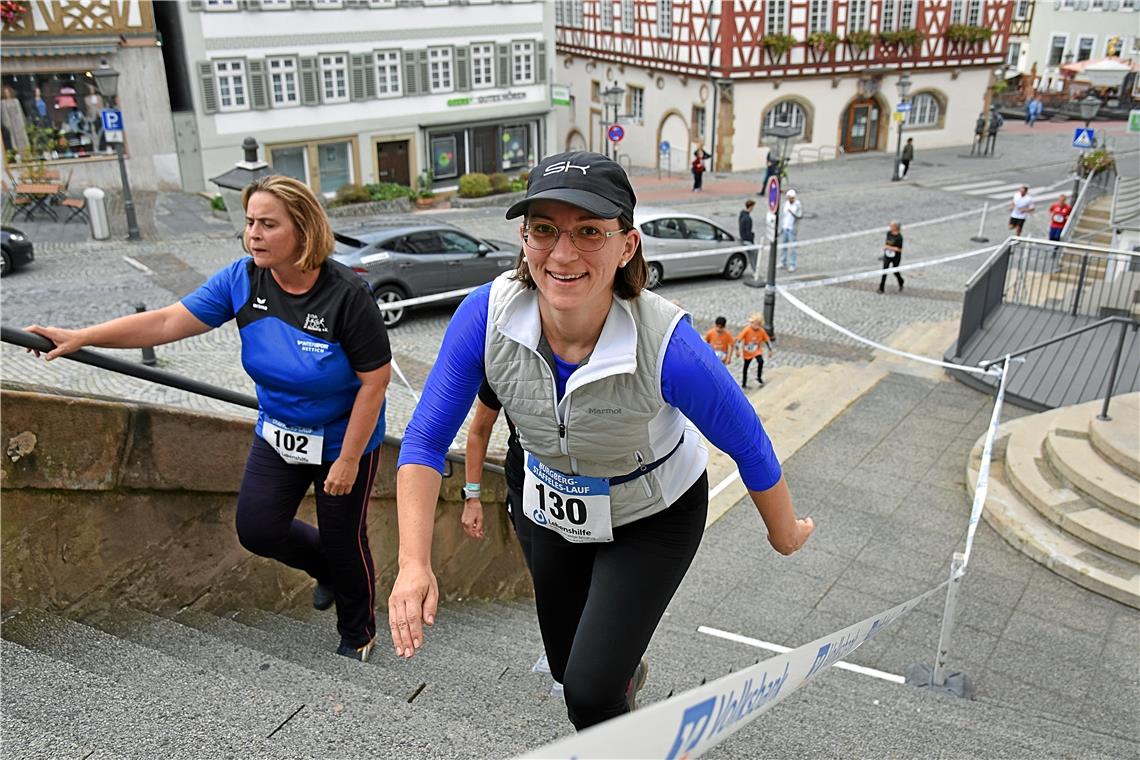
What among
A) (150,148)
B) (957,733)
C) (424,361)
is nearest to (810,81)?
(150,148)

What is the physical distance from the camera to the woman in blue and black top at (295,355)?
3.62 meters

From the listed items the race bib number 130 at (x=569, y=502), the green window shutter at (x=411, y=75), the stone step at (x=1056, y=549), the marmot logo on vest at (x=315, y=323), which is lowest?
the stone step at (x=1056, y=549)

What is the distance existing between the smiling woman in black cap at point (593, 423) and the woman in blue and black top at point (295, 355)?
0.98 metres

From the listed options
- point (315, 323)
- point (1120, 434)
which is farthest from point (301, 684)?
point (1120, 434)

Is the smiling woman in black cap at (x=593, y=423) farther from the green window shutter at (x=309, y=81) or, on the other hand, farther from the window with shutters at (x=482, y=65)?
the window with shutters at (x=482, y=65)

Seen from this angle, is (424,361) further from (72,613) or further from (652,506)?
(652,506)

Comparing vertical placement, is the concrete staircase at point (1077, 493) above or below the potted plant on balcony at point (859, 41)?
below

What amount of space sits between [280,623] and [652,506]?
7.49 feet

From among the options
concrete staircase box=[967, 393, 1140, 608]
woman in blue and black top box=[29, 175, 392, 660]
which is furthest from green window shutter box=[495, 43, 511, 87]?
woman in blue and black top box=[29, 175, 392, 660]

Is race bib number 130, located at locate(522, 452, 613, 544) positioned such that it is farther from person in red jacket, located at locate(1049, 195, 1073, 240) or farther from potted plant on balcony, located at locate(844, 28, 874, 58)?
potted plant on balcony, located at locate(844, 28, 874, 58)

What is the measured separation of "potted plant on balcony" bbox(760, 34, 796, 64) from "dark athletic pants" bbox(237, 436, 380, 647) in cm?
3501

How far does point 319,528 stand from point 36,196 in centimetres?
2173

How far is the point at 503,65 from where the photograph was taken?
3450cm

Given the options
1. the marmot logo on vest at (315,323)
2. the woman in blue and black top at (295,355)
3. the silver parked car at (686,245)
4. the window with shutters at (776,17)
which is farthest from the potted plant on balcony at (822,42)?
the marmot logo on vest at (315,323)
